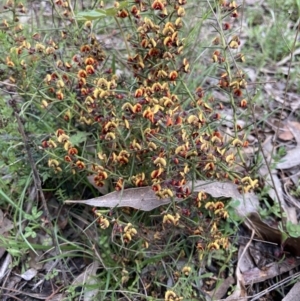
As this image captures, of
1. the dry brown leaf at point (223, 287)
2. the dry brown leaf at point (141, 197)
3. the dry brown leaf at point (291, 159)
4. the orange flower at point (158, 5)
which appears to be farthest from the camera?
the dry brown leaf at point (291, 159)

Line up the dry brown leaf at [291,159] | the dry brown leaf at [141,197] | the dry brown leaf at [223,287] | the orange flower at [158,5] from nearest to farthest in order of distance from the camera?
the orange flower at [158,5]
the dry brown leaf at [141,197]
the dry brown leaf at [223,287]
the dry brown leaf at [291,159]

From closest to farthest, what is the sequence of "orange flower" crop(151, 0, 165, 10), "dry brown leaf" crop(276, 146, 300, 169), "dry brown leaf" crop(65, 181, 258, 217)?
"orange flower" crop(151, 0, 165, 10) → "dry brown leaf" crop(65, 181, 258, 217) → "dry brown leaf" crop(276, 146, 300, 169)

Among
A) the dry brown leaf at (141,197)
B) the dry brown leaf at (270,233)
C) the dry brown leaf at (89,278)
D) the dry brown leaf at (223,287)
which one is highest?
the dry brown leaf at (141,197)

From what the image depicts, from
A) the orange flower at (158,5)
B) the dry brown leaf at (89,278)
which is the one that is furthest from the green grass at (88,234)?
the orange flower at (158,5)

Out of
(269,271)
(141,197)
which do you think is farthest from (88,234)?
(269,271)

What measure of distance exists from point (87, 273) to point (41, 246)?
0.18 metres

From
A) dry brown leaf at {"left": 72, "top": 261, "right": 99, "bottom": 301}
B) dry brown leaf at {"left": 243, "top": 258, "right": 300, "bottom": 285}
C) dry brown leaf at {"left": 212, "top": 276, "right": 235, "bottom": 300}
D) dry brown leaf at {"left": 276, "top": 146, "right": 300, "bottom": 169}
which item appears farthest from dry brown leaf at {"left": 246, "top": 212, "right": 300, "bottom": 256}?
dry brown leaf at {"left": 72, "top": 261, "right": 99, "bottom": 301}

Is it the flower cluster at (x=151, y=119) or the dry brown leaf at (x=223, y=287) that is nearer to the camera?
the flower cluster at (x=151, y=119)

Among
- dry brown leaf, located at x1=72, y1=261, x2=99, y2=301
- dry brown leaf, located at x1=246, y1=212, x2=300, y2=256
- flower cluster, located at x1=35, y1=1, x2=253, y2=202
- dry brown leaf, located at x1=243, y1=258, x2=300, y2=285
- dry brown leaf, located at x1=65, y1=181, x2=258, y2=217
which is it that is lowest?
dry brown leaf, located at x1=243, y1=258, x2=300, y2=285

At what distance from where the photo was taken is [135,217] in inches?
66.3

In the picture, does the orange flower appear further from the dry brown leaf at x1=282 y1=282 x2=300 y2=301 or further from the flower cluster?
the dry brown leaf at x1=282 y1=282 x2=300 y2=301

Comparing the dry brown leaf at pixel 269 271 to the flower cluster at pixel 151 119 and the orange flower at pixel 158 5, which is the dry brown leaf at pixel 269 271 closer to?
the flower cluster at pixel 151 119

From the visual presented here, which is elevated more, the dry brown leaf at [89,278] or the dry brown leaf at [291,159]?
the dry brown leaf at [291,159]

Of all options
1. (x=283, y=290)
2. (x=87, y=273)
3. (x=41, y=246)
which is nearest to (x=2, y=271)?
(x=41, y=246)
